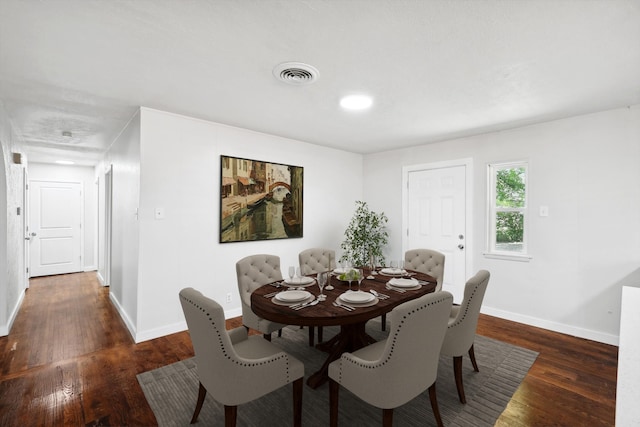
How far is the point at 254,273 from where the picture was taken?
2.81 meters

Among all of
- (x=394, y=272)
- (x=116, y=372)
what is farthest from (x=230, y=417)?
(x=394, y=272)

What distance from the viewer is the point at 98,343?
10.0ft

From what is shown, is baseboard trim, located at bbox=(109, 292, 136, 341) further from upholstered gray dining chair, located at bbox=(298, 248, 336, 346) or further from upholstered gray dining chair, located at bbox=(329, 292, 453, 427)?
upholstered gray dining chair, located at bbox=(329, 292, 453, 427)

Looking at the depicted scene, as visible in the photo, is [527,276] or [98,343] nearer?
[98,343]

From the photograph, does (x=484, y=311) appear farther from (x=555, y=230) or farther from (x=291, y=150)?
(x=291, y=150)

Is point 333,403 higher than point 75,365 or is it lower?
higher

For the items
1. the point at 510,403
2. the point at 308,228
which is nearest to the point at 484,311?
the point at 510,403

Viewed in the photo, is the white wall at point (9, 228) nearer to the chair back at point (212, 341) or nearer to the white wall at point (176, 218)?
the white wall at point (176, 218)

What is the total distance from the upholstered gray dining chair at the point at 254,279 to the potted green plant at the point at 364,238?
204 centimetres

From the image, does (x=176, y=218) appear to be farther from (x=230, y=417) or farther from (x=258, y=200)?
(x=230, y=417)

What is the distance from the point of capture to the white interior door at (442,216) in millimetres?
4203

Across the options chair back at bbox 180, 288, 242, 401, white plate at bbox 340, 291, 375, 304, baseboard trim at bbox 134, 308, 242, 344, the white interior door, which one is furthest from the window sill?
baseboard trim at bbox 134, 308, 242, 344

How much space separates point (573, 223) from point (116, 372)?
4712 millimetres

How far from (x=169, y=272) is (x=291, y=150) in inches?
89.1
